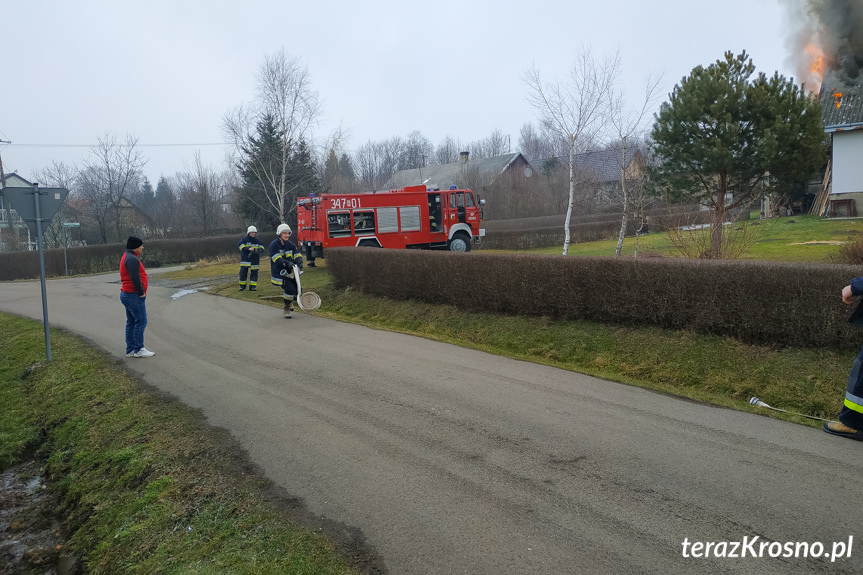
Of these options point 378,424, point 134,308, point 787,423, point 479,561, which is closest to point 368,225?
point 134,308

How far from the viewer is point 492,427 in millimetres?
5629

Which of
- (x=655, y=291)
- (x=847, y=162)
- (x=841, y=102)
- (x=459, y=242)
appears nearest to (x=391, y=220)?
(x=459, y=242)

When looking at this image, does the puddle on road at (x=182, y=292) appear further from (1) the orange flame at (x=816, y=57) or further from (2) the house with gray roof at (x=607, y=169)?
(1) the orange flame at (x=816, y=57)

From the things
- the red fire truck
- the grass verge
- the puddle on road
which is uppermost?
the red fire truck

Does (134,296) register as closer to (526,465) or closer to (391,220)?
(526,465)

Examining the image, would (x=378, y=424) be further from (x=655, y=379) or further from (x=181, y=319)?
(x=181, y=319)

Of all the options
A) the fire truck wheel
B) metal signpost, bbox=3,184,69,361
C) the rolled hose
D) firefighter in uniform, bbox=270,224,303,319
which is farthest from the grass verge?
the fire truck wheel

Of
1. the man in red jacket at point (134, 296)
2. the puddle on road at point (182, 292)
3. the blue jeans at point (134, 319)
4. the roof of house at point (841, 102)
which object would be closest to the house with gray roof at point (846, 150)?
the roof of house at point (841, 102)

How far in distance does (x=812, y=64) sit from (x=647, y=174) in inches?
607

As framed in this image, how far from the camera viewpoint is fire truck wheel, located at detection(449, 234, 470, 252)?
2106 centimetres

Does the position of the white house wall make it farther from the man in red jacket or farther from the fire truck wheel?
the man in red jacket

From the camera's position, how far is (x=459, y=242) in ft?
69.6

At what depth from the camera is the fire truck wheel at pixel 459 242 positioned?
69.1 ft

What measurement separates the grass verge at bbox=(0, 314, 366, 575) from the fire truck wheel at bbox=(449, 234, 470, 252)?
14061 mm
